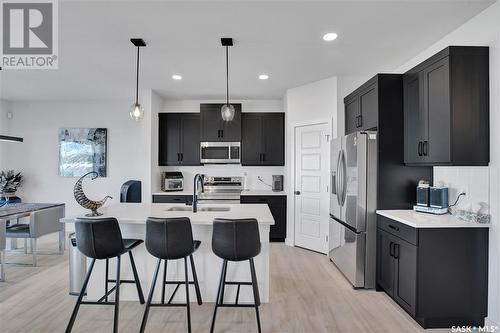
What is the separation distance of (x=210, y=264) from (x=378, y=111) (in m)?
2.41

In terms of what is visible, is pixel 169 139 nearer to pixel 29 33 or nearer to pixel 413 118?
pixel 29 33

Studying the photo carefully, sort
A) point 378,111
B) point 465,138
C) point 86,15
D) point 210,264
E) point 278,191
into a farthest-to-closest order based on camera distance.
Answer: point 278,191
point 378,111
point 210,264
point 86,15
point 465,138

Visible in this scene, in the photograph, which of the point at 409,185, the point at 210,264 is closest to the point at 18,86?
the point at 210,264

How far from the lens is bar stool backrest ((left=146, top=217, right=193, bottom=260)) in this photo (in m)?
2.18

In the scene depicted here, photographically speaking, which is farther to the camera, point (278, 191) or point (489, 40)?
point (278, 191)

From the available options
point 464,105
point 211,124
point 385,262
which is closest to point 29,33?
point 211,124

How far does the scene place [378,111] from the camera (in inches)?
120

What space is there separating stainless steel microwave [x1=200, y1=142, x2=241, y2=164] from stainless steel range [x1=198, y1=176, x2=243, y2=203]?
14.7 inches

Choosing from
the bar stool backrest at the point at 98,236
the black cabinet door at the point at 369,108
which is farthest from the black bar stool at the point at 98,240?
the black cabinet door at the point at 369,108

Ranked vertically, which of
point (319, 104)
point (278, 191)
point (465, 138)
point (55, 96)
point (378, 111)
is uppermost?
point (55, 96)

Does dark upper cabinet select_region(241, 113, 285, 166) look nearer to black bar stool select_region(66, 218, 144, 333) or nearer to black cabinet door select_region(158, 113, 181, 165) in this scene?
black cabinet door select_region(158, 113, 181, 165)

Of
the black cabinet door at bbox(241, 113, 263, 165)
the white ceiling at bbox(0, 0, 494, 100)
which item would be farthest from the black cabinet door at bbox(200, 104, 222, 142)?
the white ceiling at bbox(0, 0, 494, 100)

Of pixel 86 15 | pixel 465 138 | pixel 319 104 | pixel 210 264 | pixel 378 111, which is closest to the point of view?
pixel 465 138

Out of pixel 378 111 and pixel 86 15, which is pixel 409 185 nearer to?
pixel 378 111
